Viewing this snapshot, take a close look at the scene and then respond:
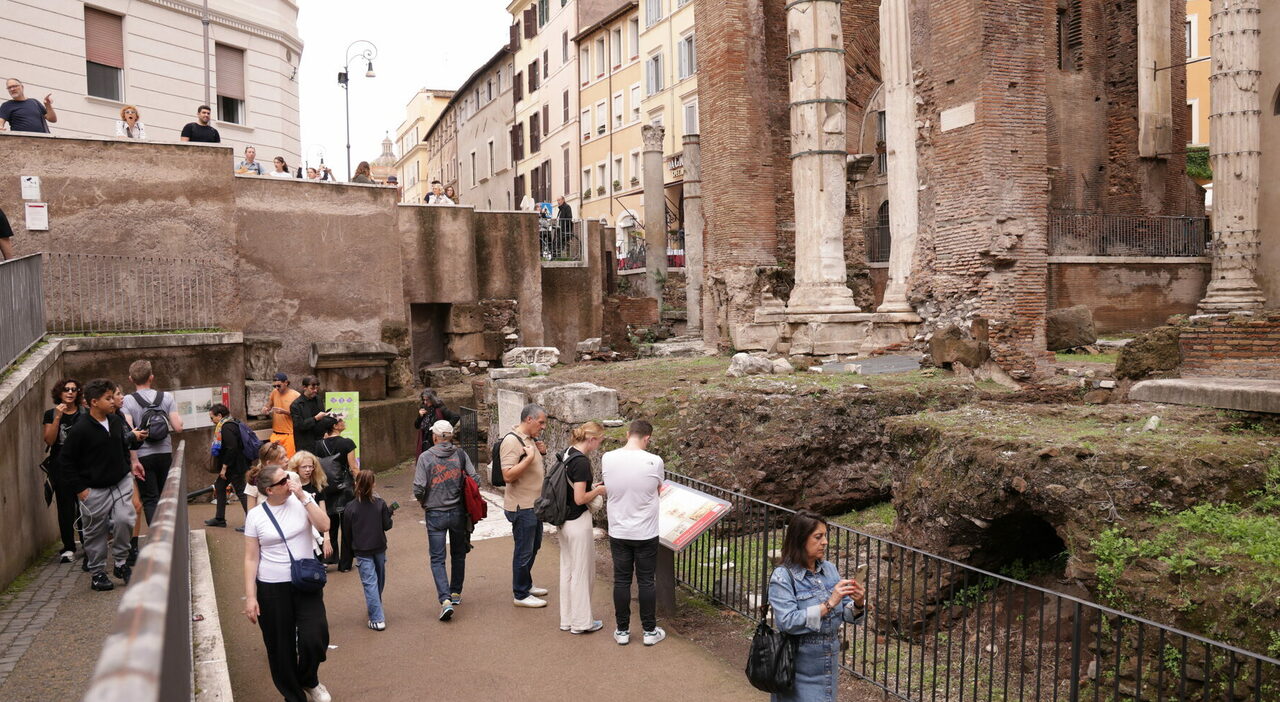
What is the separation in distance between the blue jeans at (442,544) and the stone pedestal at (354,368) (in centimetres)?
926

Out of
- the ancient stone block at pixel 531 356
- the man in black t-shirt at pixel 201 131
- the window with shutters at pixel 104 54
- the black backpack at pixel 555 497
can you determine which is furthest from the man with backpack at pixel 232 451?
the window with shutters at pixel 104 54

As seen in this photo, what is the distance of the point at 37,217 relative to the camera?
13.9 m

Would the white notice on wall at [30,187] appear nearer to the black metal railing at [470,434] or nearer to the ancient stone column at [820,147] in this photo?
the black metal railing at [470,434]

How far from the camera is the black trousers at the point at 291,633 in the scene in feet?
18.5

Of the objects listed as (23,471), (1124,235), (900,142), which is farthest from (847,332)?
(1124,235)

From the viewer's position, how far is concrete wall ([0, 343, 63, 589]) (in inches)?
308

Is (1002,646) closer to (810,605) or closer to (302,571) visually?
(810,605)

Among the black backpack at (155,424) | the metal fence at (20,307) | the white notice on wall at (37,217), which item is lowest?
the black backpack at (155,424)

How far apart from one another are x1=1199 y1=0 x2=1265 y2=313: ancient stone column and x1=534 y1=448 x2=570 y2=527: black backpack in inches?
752

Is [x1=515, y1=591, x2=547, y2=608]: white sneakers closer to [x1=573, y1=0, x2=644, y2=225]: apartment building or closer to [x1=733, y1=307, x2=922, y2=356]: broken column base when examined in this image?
[x1=733, y1=307, x2=922, y2=356]: broken column base

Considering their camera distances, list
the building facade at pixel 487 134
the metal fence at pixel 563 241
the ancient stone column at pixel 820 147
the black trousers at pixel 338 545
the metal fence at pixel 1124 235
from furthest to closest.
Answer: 1. the building facade at pixel 487 134
2. the metal fence at pixel 563 241
3. the metal fence at pixel 1124 235
4. the ancient stone column at pixel 820 147
5. the black trousers at pixel 338 545

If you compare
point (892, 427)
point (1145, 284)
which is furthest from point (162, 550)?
point (1145, 284)

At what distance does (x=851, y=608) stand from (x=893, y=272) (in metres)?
11.6

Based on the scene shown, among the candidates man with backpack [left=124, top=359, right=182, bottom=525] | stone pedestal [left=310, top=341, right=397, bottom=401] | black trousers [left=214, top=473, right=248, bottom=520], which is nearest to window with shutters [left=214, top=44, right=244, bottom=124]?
stone pedestal [left=310, top=341, right=397, bottom=401]
